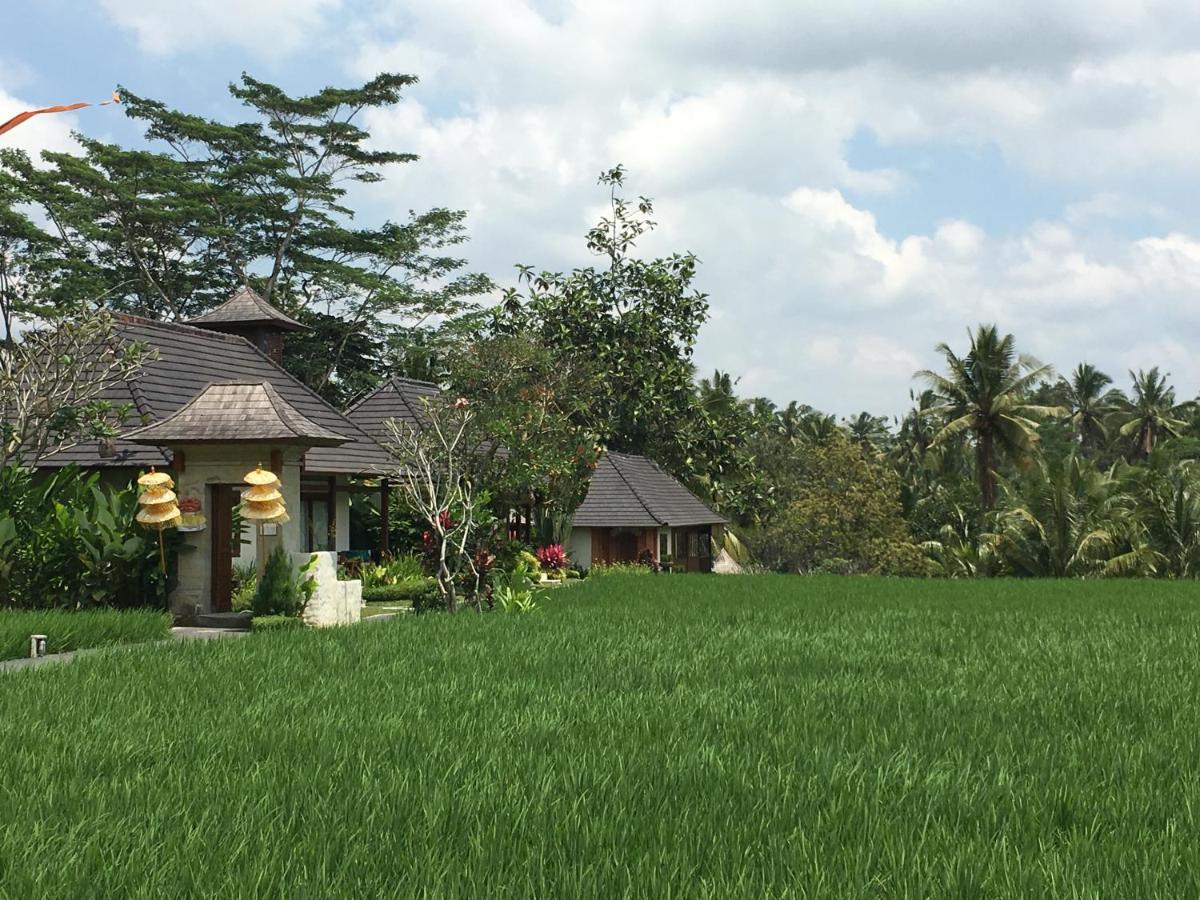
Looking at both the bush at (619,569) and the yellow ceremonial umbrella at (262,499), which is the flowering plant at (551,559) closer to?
the bush at (619,569)

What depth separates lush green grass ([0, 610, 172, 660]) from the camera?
39.0 ft

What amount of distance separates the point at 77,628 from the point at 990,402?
36.8 meters

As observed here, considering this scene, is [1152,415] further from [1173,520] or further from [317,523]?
[317,523]

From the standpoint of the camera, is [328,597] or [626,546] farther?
[626,546]

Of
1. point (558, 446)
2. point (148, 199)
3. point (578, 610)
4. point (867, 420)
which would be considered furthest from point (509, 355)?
point (867, 420)

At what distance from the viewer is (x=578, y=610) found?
16.4 metres

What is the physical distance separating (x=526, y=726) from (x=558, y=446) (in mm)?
20244

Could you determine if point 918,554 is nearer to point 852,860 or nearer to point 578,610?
point 578,610

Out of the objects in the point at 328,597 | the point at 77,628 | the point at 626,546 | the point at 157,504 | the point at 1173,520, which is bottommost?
the point at 77,628

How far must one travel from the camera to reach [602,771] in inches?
232

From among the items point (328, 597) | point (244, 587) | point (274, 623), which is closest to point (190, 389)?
point (244, 587)

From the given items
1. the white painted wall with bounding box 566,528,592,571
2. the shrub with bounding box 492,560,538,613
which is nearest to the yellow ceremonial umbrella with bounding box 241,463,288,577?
the shrub with bounding box 492,560,538,613

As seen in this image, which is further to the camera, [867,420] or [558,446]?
[867,420]

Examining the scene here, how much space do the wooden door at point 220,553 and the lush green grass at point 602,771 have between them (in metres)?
4.36
